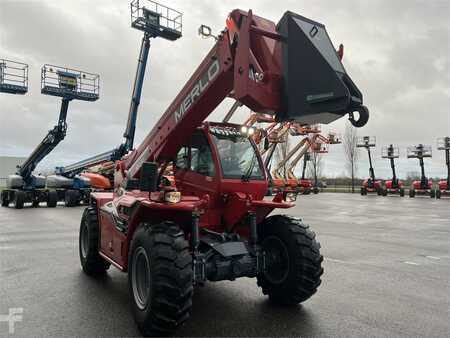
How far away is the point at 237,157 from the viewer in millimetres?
5766

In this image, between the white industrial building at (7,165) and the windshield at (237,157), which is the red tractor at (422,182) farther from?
the white industrial building at (7,165)

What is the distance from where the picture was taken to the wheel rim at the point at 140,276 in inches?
193

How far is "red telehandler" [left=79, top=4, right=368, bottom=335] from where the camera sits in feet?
13.6

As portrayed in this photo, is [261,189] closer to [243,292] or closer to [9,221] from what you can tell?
[243,292]

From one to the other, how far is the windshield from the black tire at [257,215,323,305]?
0.81 metres

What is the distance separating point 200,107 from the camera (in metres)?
5.10

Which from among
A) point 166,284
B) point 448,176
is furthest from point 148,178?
point 448,176

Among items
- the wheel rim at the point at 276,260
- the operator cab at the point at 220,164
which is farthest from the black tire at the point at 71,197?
the wheel rim at the point at 276,260

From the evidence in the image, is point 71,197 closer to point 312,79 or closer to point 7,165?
point 312,79

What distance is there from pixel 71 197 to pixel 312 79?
75.5 feet

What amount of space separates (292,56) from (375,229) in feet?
38.7

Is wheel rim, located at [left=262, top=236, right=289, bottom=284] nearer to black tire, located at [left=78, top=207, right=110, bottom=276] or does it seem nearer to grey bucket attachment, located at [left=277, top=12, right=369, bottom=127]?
grey bucket attachment, located at [left=277, top=12, right=369, bottom=127]

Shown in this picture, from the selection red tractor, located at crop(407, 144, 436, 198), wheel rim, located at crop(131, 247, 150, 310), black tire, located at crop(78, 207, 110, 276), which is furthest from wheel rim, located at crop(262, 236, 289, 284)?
red tractor, located at crop(407, 144, 436, 198)

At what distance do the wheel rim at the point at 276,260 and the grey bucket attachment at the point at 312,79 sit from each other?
2.09 m
